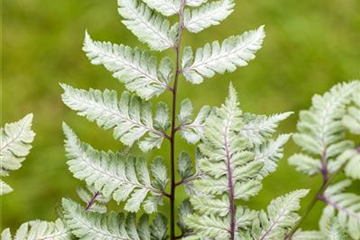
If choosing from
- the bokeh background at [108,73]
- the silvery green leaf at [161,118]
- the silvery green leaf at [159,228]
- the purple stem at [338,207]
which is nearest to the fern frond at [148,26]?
Result: the silvery green leaf at [161,118]

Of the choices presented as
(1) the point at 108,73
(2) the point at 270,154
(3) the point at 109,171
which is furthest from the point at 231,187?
(1) the point at 108,73

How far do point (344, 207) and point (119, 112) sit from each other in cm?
47

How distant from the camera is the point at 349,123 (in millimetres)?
847

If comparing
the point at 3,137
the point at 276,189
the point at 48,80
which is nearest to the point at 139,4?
the point at 3,137

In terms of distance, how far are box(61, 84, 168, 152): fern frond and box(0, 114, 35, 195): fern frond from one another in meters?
0.11

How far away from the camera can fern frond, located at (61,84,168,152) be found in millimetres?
1091

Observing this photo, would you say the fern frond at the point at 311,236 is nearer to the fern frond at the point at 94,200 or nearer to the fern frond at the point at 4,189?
the fern frond at the point at 94,200

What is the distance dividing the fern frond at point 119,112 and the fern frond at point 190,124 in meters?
0.04

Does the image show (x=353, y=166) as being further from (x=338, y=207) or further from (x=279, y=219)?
(x=279, y=219)

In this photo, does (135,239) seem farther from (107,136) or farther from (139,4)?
(107,136)

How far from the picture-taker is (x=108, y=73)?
330 cm

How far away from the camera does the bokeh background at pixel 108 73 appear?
3.06 m

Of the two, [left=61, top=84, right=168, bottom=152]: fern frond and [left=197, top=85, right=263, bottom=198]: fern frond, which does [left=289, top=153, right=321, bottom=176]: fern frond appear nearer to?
[left=197, top=85, right=263, bottom=198]: fern frond

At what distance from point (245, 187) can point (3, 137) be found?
50 cm
